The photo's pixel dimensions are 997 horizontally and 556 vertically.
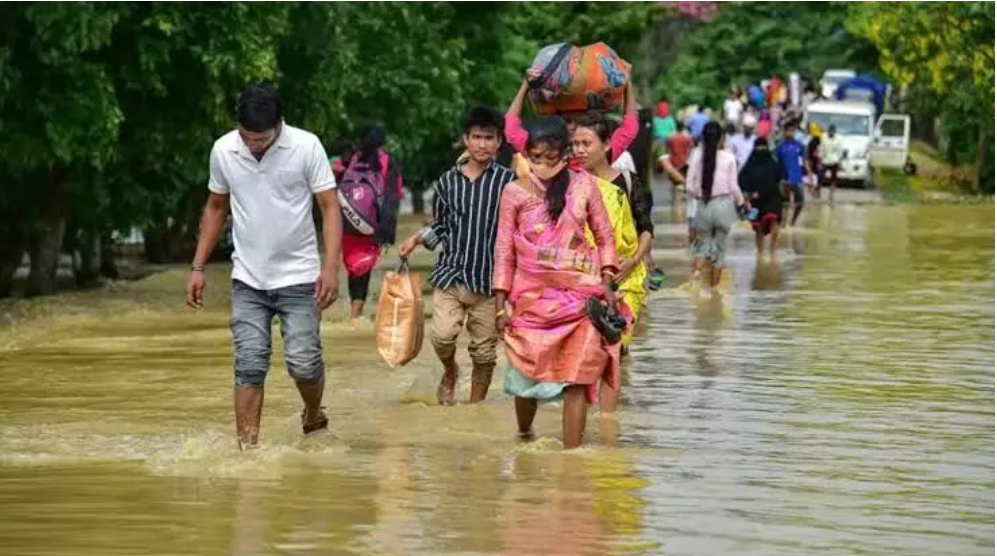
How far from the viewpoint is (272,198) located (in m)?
11.0

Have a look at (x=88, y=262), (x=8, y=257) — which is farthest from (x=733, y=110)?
(x=8, y=257)

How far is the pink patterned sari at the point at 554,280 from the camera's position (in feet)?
37.1

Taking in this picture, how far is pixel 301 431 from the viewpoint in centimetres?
1193

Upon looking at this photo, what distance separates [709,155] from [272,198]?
39.6 feet

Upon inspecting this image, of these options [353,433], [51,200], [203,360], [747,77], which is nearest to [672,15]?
[747,77]

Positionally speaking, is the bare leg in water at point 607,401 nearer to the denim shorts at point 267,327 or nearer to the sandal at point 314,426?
the sandal at point 314,426

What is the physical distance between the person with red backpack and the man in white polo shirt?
8.01 m

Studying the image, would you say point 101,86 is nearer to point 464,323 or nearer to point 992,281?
point 464,323

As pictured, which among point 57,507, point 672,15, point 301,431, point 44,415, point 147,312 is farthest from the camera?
point 672,15

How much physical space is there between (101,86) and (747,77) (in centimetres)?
5655

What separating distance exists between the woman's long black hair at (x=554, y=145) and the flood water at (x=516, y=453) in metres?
1.08

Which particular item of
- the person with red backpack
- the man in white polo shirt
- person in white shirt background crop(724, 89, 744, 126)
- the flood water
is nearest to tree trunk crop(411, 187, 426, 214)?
A: person in white shirt background crop(724, 89, 744, 126)

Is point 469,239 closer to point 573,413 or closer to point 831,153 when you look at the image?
point 573,413

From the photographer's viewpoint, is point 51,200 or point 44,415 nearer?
point 44,415
